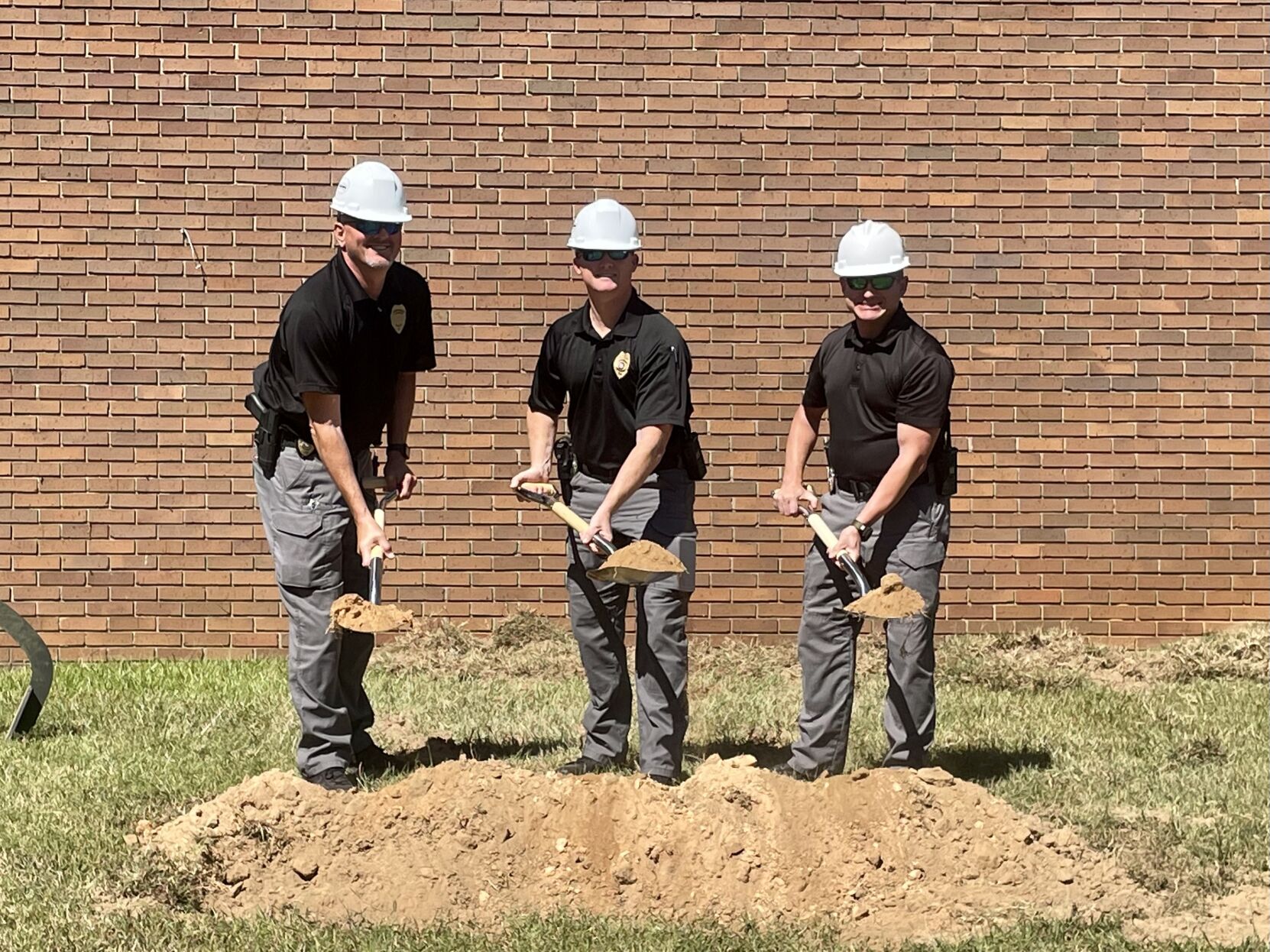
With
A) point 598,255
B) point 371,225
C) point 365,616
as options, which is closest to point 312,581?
point 365,616

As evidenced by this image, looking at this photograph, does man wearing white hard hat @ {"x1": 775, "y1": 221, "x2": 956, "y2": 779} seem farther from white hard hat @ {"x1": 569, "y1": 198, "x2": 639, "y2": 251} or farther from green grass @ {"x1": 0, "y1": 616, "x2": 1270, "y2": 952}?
white hard hat @ {"x1": 569, "y1": 198, "x2": 639, "y2": 251}

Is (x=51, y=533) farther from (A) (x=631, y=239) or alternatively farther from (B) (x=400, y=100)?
(A) (x=631, y=239)

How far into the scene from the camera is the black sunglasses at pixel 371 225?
20.1ft

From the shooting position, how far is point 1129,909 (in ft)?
16.9

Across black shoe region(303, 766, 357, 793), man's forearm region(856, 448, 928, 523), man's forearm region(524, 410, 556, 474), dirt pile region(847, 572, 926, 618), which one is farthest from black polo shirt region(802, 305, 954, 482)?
black shoe region(303, 766, 357, 793)

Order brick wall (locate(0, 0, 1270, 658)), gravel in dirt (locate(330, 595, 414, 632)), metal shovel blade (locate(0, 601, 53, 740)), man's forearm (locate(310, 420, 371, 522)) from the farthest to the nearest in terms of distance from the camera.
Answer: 1. brick wall (locate(0, 0, 1270, 658))
2. metal shovel blade (locate(0, 601, 53, 740))
3. man's forearm (locate(310, 420, 371, 522))
4. gravel in dirt (locate(330, 595, 414, 632))

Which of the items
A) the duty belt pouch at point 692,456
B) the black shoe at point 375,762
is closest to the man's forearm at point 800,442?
the duty belt pouch at point 692,456

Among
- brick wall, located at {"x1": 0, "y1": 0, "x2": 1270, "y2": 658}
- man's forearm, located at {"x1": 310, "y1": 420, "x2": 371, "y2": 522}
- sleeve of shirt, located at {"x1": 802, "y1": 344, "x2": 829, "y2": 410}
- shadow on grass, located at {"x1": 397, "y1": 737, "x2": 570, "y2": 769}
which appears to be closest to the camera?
man's forearm, located at {"x1": 310, "y1": 420, "x2": 371, "y2": 522}

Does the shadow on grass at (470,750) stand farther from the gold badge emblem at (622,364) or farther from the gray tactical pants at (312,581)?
the gold badge emblem at (622,364)

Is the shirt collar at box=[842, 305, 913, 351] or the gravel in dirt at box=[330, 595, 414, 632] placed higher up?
the shirt collar at box=[842, 305, 913, 351]

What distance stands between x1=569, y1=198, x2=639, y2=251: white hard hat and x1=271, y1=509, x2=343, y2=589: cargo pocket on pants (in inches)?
56.8

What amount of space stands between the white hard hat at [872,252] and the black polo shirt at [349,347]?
5.60 feet

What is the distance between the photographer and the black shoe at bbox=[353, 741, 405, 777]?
6734 mm

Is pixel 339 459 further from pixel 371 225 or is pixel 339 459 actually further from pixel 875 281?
pixel 875 281
